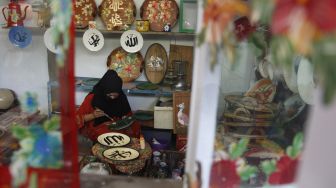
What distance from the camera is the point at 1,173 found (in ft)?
2.01

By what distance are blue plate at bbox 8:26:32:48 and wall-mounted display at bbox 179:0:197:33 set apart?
124 centimetres

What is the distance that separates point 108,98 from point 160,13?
83 centimetres

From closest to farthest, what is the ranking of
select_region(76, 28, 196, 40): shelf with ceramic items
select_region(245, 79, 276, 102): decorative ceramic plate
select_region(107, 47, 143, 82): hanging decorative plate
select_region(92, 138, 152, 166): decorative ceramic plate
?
select_region(245, 79, 276, 102): decorative ceramic plate → select_region(92, 138, 152, 166): decorative ceramic plate → select_region(76, 28, 196, 40): shelf with ceramic items → select_region(107, 47, 143, 82): hanging decorative plate

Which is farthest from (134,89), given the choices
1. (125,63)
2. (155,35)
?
(155,35)

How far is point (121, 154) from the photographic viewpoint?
5.74 ft

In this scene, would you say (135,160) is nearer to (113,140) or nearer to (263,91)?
(113,140)

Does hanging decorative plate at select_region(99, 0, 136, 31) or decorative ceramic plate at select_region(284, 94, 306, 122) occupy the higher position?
hanging decorative plate at select_region(99, 0, 136, 31)

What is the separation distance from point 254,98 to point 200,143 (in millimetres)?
494

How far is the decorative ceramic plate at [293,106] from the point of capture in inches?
32.0

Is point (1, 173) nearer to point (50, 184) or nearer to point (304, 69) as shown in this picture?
Answer: point (50, 184)

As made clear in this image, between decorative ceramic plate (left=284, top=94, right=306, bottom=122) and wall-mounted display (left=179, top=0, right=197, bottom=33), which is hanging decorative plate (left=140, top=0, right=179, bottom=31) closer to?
wall-mounted display (left=179, top=0, right=197, bottom=33)

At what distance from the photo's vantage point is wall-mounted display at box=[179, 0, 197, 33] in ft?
7.84

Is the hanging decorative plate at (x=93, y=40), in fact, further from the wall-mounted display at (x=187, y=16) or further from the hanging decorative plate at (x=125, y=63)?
the wall-mounted display at (x=187, y=16)

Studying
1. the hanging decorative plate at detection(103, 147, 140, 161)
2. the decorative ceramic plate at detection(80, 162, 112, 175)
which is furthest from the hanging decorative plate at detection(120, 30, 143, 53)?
the decorative ceramic plate at detection(80, 162, 112, 175)
